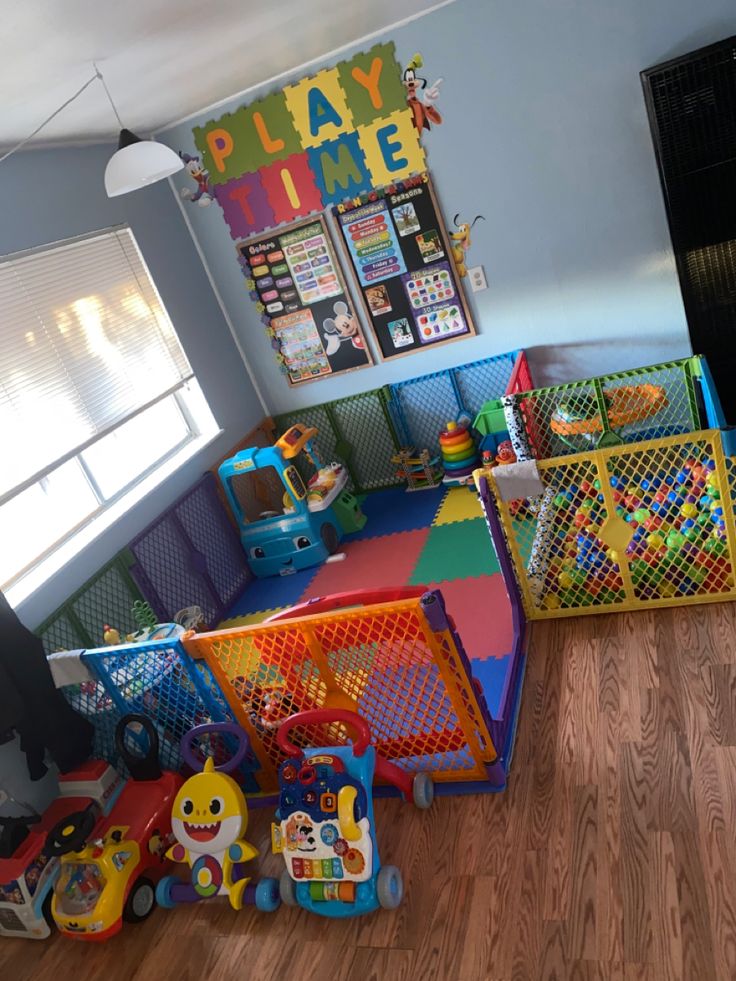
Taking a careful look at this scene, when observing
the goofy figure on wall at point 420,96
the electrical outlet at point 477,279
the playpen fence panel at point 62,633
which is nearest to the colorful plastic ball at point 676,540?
the electrical outlet at point 477,279

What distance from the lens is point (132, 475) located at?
15.6 feet

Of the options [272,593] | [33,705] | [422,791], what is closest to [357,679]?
[422,791]

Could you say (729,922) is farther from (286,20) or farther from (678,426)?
(286,20)

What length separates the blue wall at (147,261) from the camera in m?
3.98

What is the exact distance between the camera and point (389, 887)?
257cm

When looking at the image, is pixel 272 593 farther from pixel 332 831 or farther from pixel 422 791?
pixel 332 831

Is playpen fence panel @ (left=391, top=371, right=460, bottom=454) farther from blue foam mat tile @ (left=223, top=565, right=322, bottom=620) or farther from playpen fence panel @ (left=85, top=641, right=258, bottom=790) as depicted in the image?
playpen fence panel @ (left=85, top=641, right=258, bottom=790)

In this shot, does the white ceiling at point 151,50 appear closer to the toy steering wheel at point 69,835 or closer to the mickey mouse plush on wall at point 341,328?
the mickey mouse plush on wall at point 341,328

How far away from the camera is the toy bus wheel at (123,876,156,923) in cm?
291

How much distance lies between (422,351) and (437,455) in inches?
34.2

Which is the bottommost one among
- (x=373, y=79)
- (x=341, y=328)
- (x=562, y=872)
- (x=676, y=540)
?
(x=562, y=872)

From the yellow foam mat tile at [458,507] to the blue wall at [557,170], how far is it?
1.02m

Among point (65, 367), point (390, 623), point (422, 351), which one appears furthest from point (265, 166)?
point (390, 623)

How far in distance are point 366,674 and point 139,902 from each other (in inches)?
50.6
